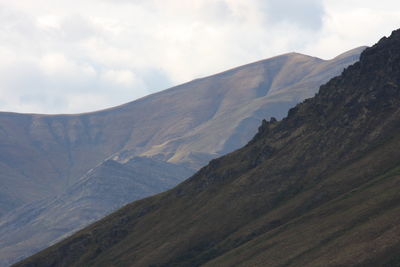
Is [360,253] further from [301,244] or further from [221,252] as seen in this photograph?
[221,252]

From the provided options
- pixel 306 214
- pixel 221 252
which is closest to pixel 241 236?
pixel 221 252

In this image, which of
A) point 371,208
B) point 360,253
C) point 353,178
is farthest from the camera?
point 353,178

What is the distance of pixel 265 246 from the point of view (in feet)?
540

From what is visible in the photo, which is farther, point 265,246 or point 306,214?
point 306,214

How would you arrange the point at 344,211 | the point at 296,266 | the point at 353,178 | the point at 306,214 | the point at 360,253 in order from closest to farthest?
the point at 360,253 < the point at 296,266 < the point at 344,211 < the point at 306,214 < the point at 353,178

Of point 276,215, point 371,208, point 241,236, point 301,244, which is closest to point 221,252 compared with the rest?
point 241,236

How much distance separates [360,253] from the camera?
397ft

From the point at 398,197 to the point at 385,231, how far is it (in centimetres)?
2111

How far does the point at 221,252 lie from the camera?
19238cm

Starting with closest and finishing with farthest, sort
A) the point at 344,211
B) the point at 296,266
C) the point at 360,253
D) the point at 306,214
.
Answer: the point at 360,253, the point at 296,266, the point at 344,211, the point at 306,214

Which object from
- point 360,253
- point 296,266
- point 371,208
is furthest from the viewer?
point 371,208

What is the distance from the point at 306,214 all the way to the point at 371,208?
31805 millimetres

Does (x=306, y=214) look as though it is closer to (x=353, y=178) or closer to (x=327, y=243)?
(x=353, y=178)

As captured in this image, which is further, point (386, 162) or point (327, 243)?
point (386, 162)
